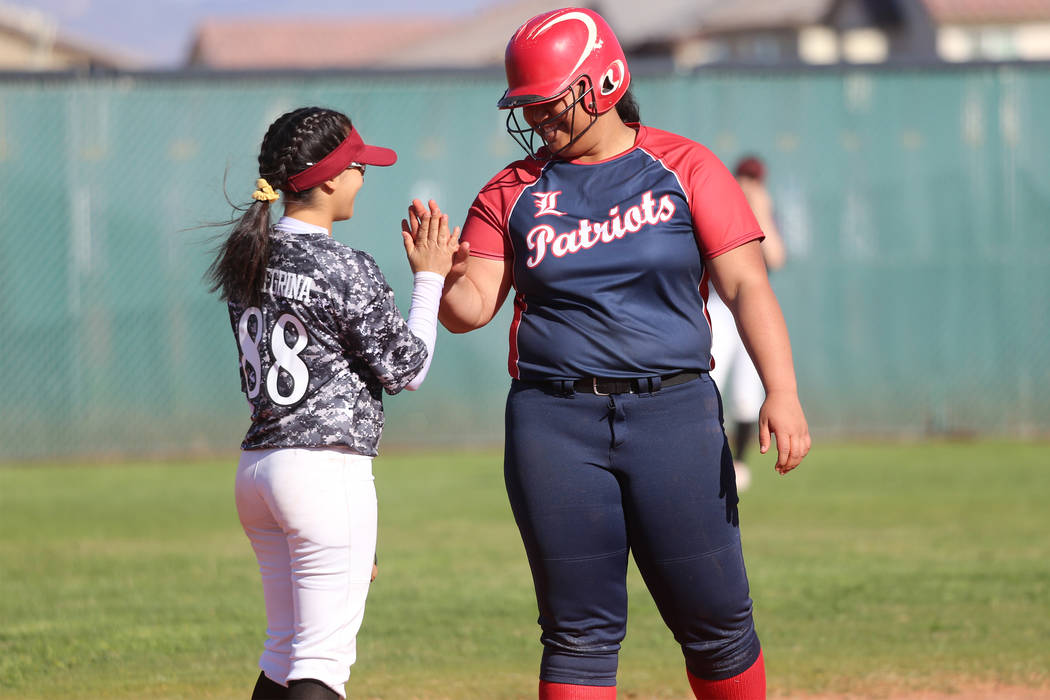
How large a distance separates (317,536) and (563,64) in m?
1.34

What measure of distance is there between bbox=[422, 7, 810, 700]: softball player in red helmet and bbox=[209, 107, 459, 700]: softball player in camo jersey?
1.14ft

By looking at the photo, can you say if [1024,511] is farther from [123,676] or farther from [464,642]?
[123,676]

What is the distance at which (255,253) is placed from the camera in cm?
338

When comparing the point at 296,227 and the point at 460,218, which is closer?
the point at 296,227

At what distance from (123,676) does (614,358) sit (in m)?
2.67

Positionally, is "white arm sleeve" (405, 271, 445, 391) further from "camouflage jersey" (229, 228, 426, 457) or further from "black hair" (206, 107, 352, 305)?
"black hair" (206, 107, 352, 305)

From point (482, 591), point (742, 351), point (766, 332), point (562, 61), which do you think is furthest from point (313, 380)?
point (742, 351)

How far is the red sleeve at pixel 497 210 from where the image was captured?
3512 mm

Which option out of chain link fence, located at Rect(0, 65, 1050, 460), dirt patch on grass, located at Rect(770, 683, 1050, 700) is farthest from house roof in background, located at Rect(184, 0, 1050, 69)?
dirt patch on grass, located at Rect(770, 683, 1050, 700)

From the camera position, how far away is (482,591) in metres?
6.43

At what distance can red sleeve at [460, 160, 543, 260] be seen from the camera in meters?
3.51

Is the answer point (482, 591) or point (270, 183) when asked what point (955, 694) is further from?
point (270, 183)

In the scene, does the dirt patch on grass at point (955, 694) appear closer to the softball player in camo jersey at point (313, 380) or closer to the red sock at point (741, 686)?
the red sock at point (741, 686)

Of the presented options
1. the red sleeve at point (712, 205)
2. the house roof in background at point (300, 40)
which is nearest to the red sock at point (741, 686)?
the red sleeve at point (712, 205)
